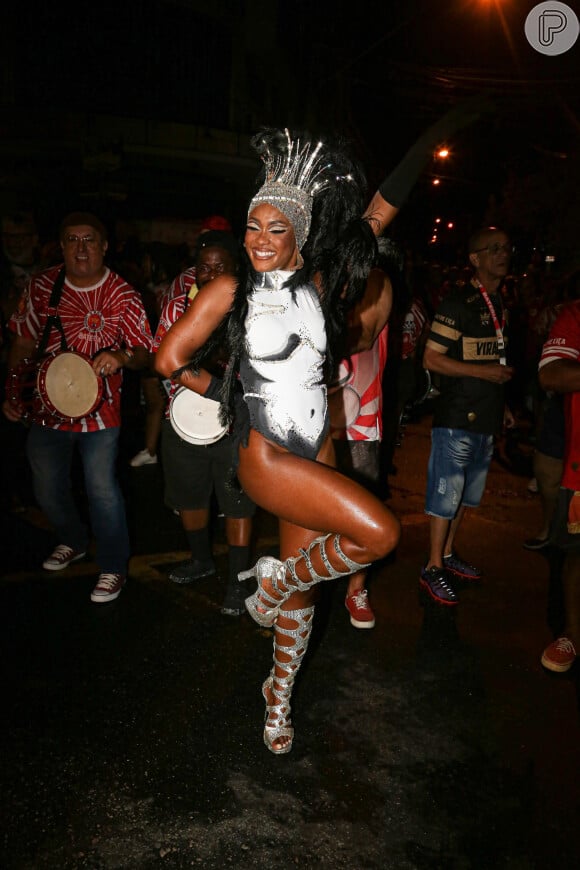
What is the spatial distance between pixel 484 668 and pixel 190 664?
4.96 feet

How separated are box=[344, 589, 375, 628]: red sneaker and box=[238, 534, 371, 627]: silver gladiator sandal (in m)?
1.14

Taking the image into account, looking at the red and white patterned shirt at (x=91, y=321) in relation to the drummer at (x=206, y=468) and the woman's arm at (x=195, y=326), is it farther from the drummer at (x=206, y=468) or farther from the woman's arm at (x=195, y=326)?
the woman's arm at (x=195, y=326)

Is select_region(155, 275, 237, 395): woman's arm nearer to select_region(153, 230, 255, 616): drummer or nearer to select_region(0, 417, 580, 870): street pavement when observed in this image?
select_region(153, 230, 255, 616): drummer

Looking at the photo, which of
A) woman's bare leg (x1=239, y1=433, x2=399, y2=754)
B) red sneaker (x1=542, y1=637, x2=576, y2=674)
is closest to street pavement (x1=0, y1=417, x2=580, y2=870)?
red sneaker (x1=542, y1=637, x2=576, y2=674)

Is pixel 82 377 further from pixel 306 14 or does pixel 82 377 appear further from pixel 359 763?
pixel 306 14

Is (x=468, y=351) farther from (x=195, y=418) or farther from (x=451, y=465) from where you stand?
(x=195, y=418)

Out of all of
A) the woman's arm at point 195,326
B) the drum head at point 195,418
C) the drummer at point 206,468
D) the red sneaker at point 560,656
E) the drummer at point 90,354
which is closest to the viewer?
the woman's arm at point 195,326

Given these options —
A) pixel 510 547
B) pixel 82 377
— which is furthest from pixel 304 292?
pixel 510 547

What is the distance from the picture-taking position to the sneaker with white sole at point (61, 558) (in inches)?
176

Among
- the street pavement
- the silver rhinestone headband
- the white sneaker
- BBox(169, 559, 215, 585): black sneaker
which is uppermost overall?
the silver rhinestone headband

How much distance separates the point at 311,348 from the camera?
2.61m

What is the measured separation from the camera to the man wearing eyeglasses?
415 centimetres

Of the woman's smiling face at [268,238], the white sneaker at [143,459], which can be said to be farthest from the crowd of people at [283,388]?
the white sneaker at [143,459]

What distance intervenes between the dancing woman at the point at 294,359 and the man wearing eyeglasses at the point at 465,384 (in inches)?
59.8
